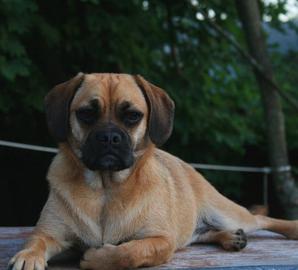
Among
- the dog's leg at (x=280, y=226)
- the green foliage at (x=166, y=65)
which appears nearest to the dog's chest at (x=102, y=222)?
the dog's leg at (x=280, y=226)

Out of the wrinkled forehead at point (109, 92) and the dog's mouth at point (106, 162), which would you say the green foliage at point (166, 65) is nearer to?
the wrinkled forehead at point (109, 92)

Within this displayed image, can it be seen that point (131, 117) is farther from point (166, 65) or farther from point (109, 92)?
point (166, 65)

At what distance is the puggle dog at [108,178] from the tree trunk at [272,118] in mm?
2772

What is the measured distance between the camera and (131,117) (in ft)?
11.3

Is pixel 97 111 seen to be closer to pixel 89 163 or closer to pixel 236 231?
pixel 89 163

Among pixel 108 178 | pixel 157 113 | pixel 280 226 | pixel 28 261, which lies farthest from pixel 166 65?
pixel 28 261

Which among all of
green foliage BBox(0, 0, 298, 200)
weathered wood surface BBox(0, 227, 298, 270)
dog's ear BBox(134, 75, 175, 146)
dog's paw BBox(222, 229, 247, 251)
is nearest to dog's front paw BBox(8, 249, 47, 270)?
weathered wood surface BBox(0, 227, 298, 270)

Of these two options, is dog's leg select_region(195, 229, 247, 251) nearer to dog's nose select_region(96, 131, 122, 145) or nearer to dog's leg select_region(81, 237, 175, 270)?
dog's leg select_region(81, 237, 175, 270)

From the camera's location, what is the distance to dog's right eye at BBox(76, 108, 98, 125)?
133 inches

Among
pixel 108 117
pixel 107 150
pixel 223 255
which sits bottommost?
pixel 223 255

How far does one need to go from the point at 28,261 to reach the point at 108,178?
0.70m

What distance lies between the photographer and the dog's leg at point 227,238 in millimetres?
4012

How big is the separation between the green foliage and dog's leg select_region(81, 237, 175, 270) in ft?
8.34

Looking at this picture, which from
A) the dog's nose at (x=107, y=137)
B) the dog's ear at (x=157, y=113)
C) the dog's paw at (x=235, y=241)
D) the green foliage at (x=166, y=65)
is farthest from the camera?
the green foliage at (x=166, y=65)
